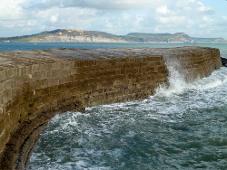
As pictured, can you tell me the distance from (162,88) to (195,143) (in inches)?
313

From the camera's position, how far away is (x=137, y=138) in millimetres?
9266

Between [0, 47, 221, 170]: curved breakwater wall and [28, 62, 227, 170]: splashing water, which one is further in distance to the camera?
[0, 47, 221, 170]: curved breakwater wall

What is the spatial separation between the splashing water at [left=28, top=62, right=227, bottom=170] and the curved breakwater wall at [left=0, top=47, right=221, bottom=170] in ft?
1.17

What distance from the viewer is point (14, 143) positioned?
8016 millimetres

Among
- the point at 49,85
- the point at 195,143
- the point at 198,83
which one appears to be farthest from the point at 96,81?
the point at 198,83

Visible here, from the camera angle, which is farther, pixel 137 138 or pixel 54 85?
pixel 54 85

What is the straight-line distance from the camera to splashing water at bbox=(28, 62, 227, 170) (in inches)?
300

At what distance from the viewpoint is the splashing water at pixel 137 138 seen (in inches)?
300

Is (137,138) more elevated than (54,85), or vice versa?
(54,85)

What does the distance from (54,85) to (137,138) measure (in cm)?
307

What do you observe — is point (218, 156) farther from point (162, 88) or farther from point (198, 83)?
point (198, 83)

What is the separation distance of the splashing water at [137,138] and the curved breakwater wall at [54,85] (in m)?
0.36

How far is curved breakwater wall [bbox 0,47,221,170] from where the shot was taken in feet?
26.3

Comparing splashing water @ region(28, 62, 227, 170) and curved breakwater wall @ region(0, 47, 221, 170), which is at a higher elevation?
curved breakwater wall @ region(0, 47, 221, 170)
